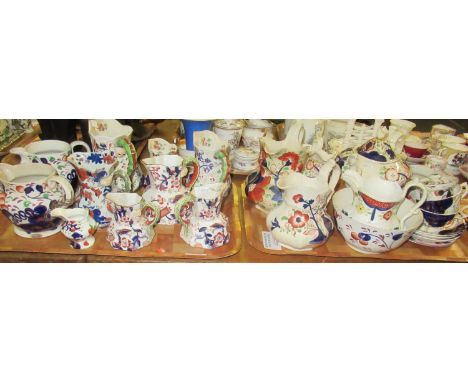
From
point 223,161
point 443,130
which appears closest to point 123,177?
point 223,161

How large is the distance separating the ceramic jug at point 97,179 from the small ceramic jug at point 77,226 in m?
0.09

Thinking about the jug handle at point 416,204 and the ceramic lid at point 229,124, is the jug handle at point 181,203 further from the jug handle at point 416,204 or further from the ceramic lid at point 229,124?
the jug handle at point 416,204

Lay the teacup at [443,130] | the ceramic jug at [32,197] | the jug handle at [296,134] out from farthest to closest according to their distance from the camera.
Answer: the teacup at [443,130]
the jug handle at [296,134]
the ceramic jug at [32,197]

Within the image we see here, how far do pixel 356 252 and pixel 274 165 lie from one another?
492mm

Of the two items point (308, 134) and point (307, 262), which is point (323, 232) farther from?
point (308, 134)

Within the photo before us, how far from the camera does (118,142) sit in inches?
57.1

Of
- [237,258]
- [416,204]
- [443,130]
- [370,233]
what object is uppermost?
[443,130]

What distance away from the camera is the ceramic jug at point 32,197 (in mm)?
1231

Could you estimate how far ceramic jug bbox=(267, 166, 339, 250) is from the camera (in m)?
1.30

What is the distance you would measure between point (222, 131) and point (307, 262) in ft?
2.82

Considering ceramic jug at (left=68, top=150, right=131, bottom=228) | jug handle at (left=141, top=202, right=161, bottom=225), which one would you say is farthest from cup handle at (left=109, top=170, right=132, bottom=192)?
jug handle at (left=141, top=202, right=161, bottom=225)

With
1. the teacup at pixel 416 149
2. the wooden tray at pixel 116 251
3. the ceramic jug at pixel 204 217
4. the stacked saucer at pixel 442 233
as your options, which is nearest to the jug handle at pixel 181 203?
the ceramic jug at pixel 204 217

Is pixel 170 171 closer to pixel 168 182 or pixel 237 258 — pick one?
pixel 168 182

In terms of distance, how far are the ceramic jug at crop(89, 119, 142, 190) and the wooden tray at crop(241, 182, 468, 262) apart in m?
0.55
